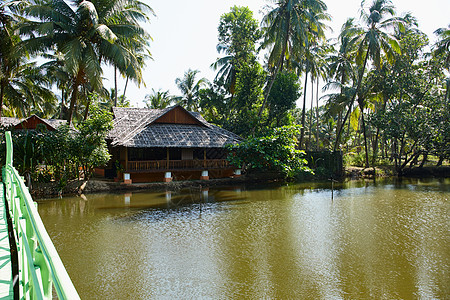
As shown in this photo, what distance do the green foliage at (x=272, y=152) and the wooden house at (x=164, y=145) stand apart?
0.96 meters

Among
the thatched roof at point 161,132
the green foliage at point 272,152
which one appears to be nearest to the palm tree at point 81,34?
the thatched roof at point 161,132

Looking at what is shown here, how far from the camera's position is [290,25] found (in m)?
20.8

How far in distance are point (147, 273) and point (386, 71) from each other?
77.1 ft

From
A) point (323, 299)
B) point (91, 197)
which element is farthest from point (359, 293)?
point (91, 197)

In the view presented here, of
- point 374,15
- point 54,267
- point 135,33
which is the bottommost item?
point 54,267

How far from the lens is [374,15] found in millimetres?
21109

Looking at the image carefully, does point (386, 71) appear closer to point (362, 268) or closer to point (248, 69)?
point (248, 69)

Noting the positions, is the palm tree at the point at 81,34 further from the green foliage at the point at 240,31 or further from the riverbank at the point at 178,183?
the green foliage at the point at 240,31

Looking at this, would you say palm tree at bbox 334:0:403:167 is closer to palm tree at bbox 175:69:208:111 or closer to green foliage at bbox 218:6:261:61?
green foliage at bbox 218:6:261:61

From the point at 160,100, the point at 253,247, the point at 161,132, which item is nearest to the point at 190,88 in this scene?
the point at 160,100

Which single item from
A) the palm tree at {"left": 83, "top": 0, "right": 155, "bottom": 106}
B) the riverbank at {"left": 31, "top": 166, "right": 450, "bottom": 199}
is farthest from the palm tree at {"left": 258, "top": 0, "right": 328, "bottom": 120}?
the palm tree at {"left": 83, "top": 0, "right": 155, "bottom": 106}

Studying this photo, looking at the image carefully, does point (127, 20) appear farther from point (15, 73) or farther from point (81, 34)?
point (15, 73)

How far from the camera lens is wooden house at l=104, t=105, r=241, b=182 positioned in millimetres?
16438

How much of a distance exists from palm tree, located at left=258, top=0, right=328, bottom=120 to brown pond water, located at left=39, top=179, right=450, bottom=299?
11.7 m
